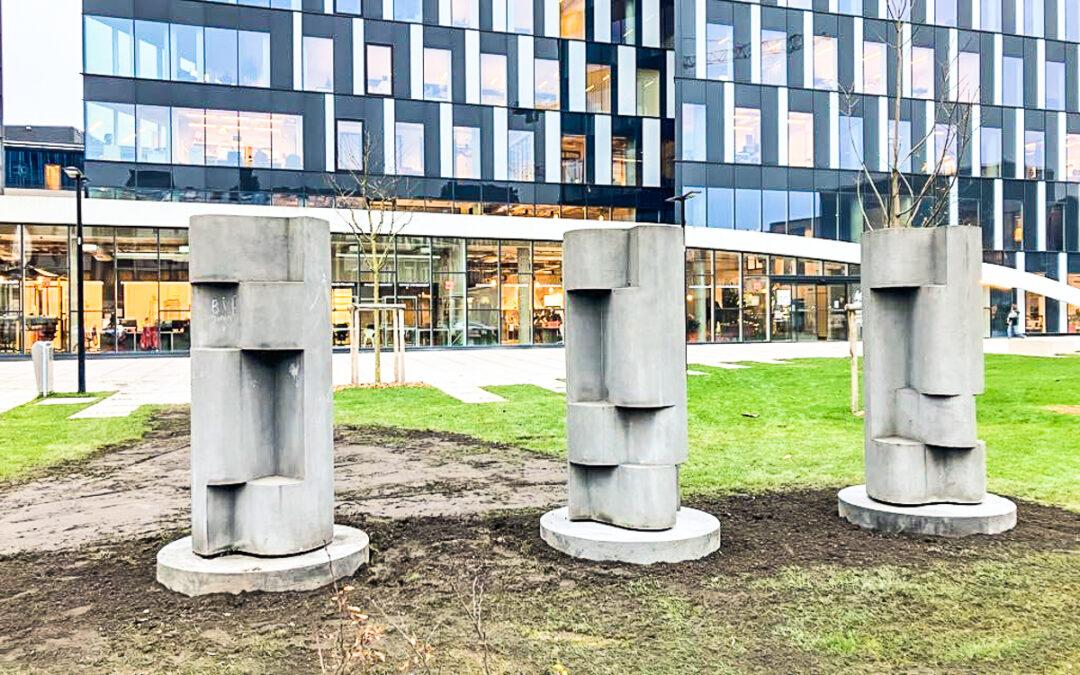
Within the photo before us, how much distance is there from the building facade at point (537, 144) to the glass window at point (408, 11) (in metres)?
0.20

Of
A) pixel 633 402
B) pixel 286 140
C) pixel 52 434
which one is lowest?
pixel 52 434

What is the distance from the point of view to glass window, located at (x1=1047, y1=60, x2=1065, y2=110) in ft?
171

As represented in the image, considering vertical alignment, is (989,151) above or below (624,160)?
above

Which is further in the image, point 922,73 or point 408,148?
point 922,73

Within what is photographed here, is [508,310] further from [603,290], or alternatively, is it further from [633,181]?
[603,290]

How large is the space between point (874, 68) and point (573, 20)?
18066mm

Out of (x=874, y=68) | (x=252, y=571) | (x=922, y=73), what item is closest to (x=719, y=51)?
(x=874, y=68)

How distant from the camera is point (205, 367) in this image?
582 centimetres

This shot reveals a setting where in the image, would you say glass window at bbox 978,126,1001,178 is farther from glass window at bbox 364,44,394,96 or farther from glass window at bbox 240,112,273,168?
glass window at bbox 240,112,273,168

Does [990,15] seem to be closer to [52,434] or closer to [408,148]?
[408,148]

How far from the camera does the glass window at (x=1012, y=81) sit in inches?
1997

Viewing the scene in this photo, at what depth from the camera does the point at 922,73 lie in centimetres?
4919

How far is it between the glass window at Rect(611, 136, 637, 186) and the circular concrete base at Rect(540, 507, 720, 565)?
39.8 m

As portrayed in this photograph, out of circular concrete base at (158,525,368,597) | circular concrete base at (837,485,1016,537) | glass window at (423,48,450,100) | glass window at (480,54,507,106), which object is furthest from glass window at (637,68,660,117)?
circular concrete base at (158,525,368,597)
